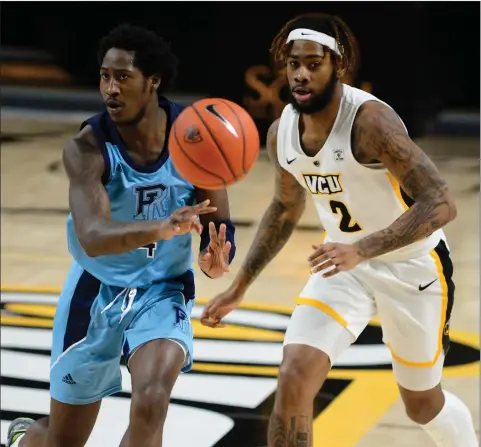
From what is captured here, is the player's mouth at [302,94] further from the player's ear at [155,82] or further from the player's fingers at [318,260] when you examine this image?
the player's fingers at [318,260]

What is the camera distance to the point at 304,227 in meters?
10.6

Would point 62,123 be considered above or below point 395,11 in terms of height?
below

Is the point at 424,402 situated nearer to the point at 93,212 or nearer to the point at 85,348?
the point at 85,348

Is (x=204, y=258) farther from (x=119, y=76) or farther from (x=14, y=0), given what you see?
(x=14, y=0)

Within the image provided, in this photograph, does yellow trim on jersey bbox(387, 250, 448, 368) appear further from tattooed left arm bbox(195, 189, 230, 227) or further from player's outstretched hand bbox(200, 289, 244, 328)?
tattooed left arm bbox(195, 189, 230, 227)

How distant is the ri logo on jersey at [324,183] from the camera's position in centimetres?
441

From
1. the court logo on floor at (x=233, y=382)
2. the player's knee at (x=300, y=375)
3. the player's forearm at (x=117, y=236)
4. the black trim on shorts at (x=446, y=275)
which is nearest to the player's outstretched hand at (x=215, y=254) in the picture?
the player's forearm at (x=117, y=236)

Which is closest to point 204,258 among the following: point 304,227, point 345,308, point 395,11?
point 345,308

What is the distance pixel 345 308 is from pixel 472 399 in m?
1.86

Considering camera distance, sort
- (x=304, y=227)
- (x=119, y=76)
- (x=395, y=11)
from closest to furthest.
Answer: (x=119, y=76), (x=304, y=227), (x=395, y=11)

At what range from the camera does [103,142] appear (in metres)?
4.21

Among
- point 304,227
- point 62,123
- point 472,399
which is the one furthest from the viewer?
point 62,123

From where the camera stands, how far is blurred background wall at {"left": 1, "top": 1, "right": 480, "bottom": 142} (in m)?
14.1

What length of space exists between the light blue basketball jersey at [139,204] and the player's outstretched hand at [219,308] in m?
0.23
